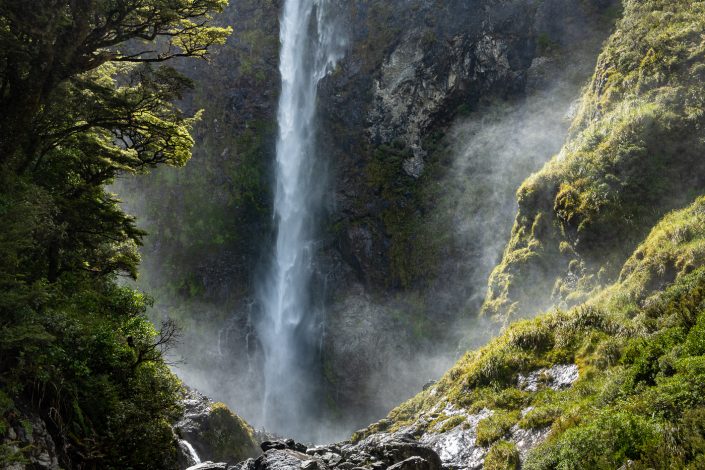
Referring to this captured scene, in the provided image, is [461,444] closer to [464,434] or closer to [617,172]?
[464,434]

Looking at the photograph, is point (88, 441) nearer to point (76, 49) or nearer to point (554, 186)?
point (76, 49)

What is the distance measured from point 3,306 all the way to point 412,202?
31009 mm

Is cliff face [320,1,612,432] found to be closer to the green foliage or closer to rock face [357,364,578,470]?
the green foliage

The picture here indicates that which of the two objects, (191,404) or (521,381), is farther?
(191,404)

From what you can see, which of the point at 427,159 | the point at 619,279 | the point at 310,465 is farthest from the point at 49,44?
the point at 427,159

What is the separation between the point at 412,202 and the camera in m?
37.9

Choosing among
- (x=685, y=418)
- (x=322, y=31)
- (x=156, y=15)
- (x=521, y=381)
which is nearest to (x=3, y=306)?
(x=156, y=15)

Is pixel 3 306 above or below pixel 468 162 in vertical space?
below

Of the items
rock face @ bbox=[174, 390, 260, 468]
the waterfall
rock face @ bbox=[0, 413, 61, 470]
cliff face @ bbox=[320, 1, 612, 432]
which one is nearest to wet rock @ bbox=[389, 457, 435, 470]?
rock face @ bbox=[0, 413, 61, 470]

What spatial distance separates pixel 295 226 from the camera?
41.7 m

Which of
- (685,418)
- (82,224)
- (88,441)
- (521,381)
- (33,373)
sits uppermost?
(82,224)

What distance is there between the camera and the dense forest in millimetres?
10406

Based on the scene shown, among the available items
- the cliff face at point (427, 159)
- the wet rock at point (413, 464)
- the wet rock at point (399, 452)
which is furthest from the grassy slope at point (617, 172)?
the wet rock at point (413, 464)

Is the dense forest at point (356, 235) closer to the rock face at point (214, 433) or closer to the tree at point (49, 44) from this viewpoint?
the tree at point (49, 44)
